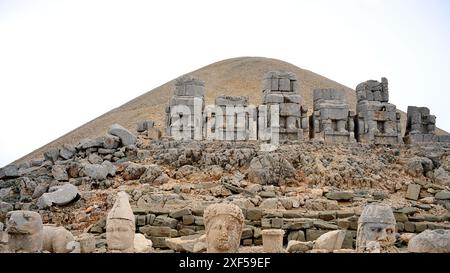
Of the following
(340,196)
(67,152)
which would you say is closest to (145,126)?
(67,152)

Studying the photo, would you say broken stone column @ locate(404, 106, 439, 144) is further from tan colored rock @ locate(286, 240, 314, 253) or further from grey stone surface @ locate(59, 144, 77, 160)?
grey stone surface @ locate(59, 144, 77, 160)

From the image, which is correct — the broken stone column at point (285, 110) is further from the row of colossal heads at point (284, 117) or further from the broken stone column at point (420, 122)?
the broken stone column at point (420, 122)

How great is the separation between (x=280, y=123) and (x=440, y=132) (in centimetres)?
2437

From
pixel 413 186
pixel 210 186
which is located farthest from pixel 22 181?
pixel 413 186

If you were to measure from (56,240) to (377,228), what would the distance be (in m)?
6.43

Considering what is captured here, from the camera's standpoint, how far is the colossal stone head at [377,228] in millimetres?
12000

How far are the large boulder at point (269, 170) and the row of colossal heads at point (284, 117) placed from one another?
223cm

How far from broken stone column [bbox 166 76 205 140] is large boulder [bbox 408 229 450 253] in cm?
1266

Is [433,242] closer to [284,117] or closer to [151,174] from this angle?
[151,174]

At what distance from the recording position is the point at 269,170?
2000 cm

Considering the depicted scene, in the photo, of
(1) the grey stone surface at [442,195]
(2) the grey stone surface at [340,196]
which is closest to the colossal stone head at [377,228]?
(2) the grey stone surface at [340,196]

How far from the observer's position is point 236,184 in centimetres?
1912
